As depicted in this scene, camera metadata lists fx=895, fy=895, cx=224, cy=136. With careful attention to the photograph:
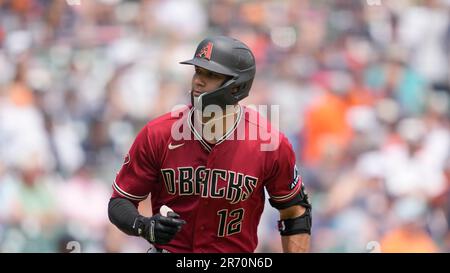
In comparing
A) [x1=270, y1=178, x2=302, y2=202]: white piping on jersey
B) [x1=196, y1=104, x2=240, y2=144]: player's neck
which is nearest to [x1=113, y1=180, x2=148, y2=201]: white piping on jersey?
[x1=196, y1=104, x2=240, y2=144]: player's neck

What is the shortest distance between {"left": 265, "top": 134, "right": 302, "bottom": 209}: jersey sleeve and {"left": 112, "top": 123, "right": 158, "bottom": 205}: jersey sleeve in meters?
0.67

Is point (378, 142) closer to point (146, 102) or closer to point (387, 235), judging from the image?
point (387, 235)

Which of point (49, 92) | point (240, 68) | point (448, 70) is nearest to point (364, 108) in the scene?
point (448, 70)

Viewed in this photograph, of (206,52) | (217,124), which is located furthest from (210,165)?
(206,52)

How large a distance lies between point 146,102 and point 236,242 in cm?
384

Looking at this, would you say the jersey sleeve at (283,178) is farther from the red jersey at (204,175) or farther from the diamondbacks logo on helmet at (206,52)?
the diamondbacks logo on helmet at (206,52)

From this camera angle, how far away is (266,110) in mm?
8570

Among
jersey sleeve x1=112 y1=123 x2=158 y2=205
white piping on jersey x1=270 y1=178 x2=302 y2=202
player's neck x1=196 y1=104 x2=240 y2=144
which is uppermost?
player's neck x1=196 y1=104 x2=240 y2=144

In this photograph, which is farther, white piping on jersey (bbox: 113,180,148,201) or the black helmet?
white piping on jersey (bbox: 113,180,148,201)

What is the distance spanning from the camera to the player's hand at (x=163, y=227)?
15.5 ft

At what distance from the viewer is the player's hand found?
471 centimetres

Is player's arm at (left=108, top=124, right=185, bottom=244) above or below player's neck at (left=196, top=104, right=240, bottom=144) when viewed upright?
below

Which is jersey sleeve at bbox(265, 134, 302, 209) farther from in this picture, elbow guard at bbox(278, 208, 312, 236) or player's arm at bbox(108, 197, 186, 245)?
player's arm at bbox(108, 197, 186, 245)

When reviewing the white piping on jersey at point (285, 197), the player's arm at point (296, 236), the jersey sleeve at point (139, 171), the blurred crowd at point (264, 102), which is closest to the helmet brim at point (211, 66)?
the jersey sleeve at point (139, 171)
